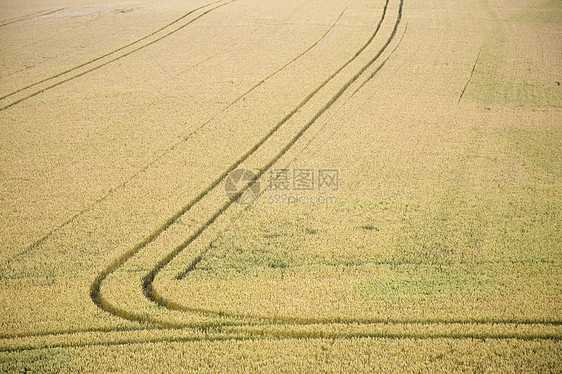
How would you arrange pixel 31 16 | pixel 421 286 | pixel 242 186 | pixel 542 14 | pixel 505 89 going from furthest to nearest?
pixel 31 16, pixel 542 14, pixel 505 89, pixel 242 186, pixel 421 286

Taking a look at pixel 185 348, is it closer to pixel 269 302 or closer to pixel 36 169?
pixel 269 302

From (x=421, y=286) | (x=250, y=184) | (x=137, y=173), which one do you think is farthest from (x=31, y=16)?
(x=421, y=286)

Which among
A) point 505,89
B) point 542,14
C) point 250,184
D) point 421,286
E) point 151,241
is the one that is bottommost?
point 151,241

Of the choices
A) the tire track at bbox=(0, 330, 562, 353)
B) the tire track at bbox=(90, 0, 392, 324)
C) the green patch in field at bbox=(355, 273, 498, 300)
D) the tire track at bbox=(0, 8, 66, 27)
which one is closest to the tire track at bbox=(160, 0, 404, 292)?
the tire track at bbox=(90, 0, 392, 324)

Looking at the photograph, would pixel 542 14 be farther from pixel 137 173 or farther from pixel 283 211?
pixel 137 173

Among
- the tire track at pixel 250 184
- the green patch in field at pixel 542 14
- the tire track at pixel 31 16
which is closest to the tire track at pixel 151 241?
the tire track at pixel 250 184

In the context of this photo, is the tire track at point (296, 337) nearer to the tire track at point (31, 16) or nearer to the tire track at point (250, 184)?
the tire track at point (250, 184)

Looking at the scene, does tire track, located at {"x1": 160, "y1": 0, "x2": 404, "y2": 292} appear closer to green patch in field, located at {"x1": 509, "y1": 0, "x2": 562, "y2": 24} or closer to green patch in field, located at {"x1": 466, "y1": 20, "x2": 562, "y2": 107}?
green patch in field, located at {"x1": 466, "y1": 20, "x2": 562, "y2": 107}
